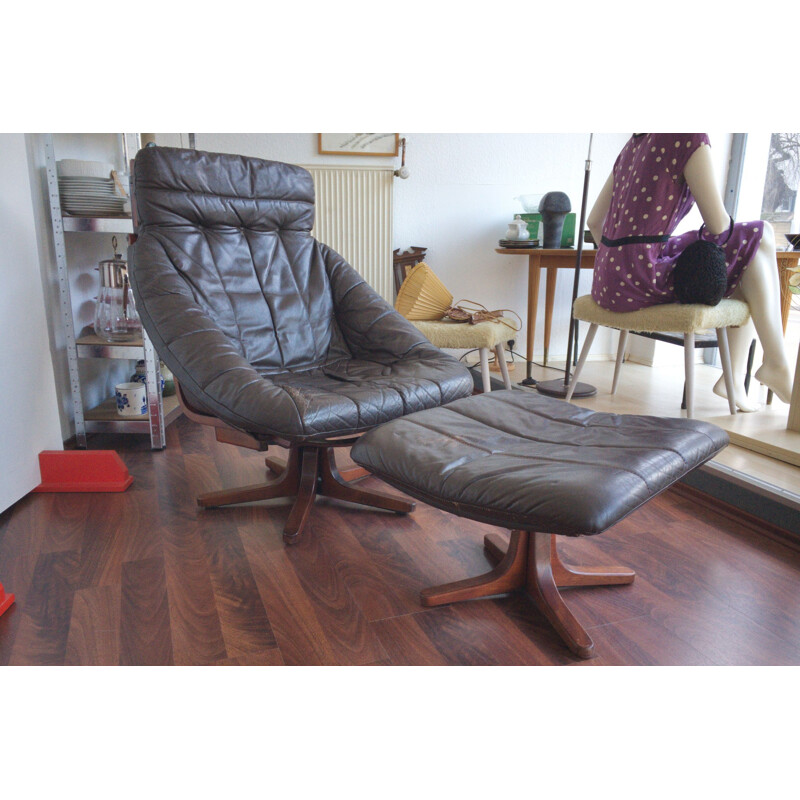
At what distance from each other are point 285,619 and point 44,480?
117 centimetres

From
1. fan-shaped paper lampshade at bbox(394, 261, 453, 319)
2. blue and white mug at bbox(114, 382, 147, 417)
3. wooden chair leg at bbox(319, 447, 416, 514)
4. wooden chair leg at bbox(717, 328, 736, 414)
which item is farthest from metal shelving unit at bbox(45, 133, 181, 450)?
wooden chair leg at bbox(717, 328, 736, 414)

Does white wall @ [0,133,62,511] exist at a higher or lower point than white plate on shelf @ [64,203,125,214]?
lower

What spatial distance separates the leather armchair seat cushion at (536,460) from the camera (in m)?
1.15

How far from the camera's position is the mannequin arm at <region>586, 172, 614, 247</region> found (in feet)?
8.44

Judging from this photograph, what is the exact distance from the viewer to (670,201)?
2.17 meters

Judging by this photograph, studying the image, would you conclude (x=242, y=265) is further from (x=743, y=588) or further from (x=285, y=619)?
(x=743, y=588)

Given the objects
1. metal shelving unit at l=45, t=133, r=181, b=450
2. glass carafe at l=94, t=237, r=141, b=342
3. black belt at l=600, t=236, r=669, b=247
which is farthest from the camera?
glass carafe at l=94, t=237, r=141, b=342

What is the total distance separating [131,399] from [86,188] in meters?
0.79

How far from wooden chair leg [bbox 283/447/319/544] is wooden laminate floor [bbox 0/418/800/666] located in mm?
48

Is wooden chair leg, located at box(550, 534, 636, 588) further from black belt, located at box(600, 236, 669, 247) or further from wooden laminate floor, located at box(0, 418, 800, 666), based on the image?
black belt, located at box(600, 236, 669, 247)

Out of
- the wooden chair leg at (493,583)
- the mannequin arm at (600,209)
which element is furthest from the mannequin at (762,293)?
the wooden chair leg at (493,583)

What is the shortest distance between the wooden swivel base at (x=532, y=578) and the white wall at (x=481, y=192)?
8.38ft

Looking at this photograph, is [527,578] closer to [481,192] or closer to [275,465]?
[275,465]

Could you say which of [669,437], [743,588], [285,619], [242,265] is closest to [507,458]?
[669,437]
